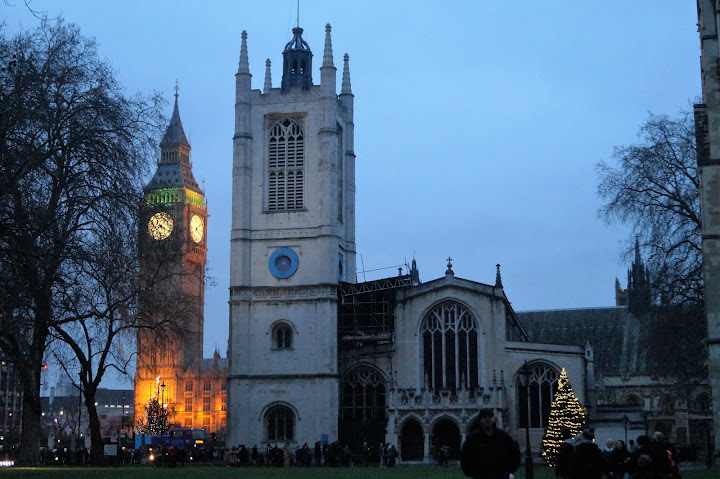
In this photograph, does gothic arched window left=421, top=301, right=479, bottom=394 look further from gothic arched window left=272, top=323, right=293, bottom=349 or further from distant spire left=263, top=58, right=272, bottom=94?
distant spire left=263, top=58, right=272, bottom=94

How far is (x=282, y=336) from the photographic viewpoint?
55.2 metres

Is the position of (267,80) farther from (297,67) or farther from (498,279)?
(498,279)

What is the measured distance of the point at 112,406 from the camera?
192500 millimetres

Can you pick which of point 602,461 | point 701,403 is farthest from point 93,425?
point 701,403

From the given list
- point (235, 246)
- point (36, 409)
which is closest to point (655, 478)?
point (36, 409)

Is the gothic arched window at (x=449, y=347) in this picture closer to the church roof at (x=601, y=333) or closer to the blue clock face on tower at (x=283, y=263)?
the blue clock face on tower at (x=283, y=263)

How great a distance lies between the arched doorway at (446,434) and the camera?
5222 centimetres

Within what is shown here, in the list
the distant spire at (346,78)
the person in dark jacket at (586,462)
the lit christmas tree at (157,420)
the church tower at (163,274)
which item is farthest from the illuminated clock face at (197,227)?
the person in dark jacket at (586,462)

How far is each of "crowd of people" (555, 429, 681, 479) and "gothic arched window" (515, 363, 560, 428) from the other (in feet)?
112

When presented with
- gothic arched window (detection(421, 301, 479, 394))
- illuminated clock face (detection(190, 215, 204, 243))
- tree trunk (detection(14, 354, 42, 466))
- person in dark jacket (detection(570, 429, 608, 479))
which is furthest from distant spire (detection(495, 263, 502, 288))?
illuminated clock face (detection(190, 215, 204, 243))

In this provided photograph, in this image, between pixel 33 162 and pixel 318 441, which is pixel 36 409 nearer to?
pixel 33 162

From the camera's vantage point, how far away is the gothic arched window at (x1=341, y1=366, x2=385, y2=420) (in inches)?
2132

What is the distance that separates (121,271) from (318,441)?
26889 millimetres

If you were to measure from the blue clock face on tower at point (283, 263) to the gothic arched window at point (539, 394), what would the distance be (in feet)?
43.9
